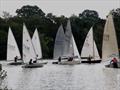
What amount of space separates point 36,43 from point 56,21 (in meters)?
54.6

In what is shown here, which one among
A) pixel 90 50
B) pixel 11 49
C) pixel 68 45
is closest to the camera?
pixel 11 49

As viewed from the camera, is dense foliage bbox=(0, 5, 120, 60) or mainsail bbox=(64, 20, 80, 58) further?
dense foliage bbox=(0, 5, 120, 60)

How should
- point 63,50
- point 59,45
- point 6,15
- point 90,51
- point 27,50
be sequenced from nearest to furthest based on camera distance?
point 27,50
point 63,50
point 59,45
point 90,51
point 6,15

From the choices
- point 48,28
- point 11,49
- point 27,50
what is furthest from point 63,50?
point 48,28

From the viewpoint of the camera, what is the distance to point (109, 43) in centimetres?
7475

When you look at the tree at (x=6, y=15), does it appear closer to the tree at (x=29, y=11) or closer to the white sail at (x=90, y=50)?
the tree at (x=29, y=11)

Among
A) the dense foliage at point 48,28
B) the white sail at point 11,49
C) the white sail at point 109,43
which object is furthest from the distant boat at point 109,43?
the dense foliage at point 48,28

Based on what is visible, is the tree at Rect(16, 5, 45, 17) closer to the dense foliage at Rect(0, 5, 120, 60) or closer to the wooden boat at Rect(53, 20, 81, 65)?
the dense foliage at Rect(0, 5, 120, 60)

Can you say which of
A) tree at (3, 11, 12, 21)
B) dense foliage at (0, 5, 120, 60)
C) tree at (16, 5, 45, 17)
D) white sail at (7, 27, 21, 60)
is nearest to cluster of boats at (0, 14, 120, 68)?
white sail at (7, 27, 21, 60)

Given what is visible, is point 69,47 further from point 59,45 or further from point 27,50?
point 27,50

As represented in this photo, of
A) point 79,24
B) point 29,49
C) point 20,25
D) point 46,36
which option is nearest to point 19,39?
point 20,25

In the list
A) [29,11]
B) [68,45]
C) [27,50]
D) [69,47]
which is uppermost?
[29,11]

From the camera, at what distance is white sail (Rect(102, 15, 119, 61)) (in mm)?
74375

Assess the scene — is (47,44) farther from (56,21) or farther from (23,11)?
(23,11)
